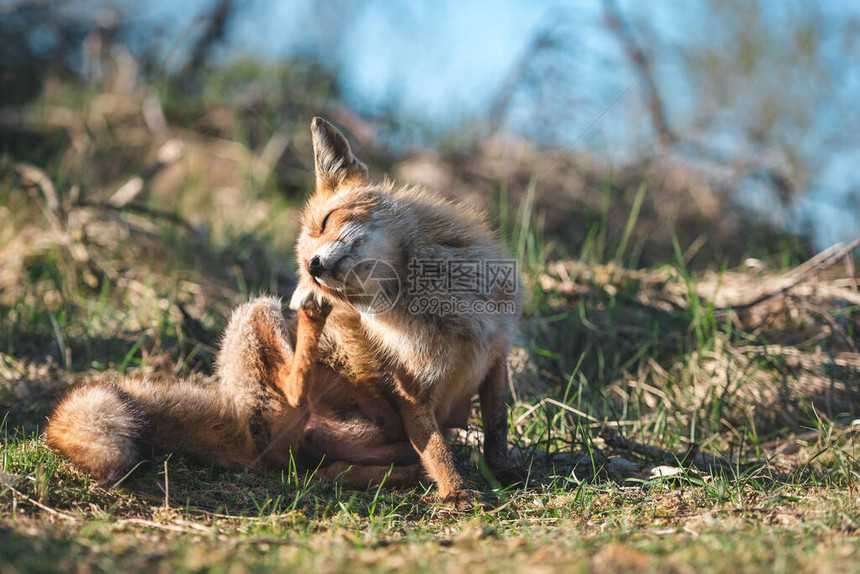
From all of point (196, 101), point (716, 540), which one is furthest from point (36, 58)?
point (716, 540)

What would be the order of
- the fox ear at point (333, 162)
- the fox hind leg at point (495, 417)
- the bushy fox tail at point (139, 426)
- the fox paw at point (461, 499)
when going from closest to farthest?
1. the bushy fox tail at point (139, 426)
2. the fox paw at point (461, 499)
3. the fox hind leg at point (495, 417)
4. the fox ear at point (333, 162)

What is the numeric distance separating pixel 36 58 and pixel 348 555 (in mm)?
9575

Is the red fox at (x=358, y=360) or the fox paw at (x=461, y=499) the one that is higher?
the red fox at (x=358, y=360)

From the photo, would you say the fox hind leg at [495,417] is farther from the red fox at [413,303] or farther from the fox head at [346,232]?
the fox head at [346,232]

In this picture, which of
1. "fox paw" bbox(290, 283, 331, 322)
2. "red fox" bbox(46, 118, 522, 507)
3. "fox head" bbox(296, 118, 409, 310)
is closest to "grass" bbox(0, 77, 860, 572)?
"red fox" bbox(46, 118, 522, 507)

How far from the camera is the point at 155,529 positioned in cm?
262

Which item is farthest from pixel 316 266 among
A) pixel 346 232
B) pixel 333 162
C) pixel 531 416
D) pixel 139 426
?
pixel 531 416

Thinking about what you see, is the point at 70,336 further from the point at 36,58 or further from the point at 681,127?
the point at 681,127

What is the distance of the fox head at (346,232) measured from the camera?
120 inches

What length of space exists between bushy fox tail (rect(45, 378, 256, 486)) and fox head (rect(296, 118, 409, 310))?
875mm

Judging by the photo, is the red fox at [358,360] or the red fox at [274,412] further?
the red fox at [274,412]

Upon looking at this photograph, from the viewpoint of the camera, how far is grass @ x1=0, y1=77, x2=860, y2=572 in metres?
2.26

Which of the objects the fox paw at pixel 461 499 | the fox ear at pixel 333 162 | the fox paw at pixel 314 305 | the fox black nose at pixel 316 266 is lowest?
the fox paw at pixel 461 499

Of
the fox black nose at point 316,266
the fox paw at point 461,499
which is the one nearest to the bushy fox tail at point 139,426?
the fox black nose at point 316,266
